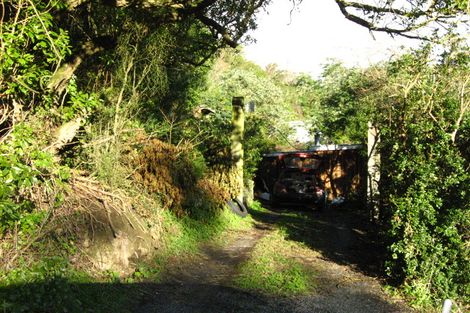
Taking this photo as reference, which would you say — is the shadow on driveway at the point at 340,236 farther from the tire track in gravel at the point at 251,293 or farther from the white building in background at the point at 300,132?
the white building in background at the point at 300,132

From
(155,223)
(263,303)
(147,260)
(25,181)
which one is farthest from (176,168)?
(25,181)

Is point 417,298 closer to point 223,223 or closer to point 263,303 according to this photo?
point 263,303

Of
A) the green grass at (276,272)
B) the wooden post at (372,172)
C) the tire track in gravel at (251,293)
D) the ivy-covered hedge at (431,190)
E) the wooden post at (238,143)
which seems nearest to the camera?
the tire track in gravel at (251,293)

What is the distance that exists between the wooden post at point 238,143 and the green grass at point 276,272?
5012 mm

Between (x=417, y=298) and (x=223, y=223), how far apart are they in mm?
6829

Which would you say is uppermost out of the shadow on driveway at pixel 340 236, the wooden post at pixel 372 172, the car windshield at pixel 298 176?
the wooden post at pixel 372 172

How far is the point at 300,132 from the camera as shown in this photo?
36.0m

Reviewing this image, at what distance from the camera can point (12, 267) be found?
19.6 ft

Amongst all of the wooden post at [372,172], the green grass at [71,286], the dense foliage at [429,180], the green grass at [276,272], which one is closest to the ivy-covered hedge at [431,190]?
the dense foliage at [429,180]

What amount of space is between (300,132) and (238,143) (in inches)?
792

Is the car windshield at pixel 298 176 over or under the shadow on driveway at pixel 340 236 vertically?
over

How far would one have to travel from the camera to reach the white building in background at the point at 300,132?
109ft

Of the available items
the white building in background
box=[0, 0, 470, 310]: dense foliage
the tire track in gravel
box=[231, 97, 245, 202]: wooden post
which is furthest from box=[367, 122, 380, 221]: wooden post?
the white building in background

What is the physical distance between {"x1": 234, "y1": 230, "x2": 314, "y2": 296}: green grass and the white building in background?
22.7m
